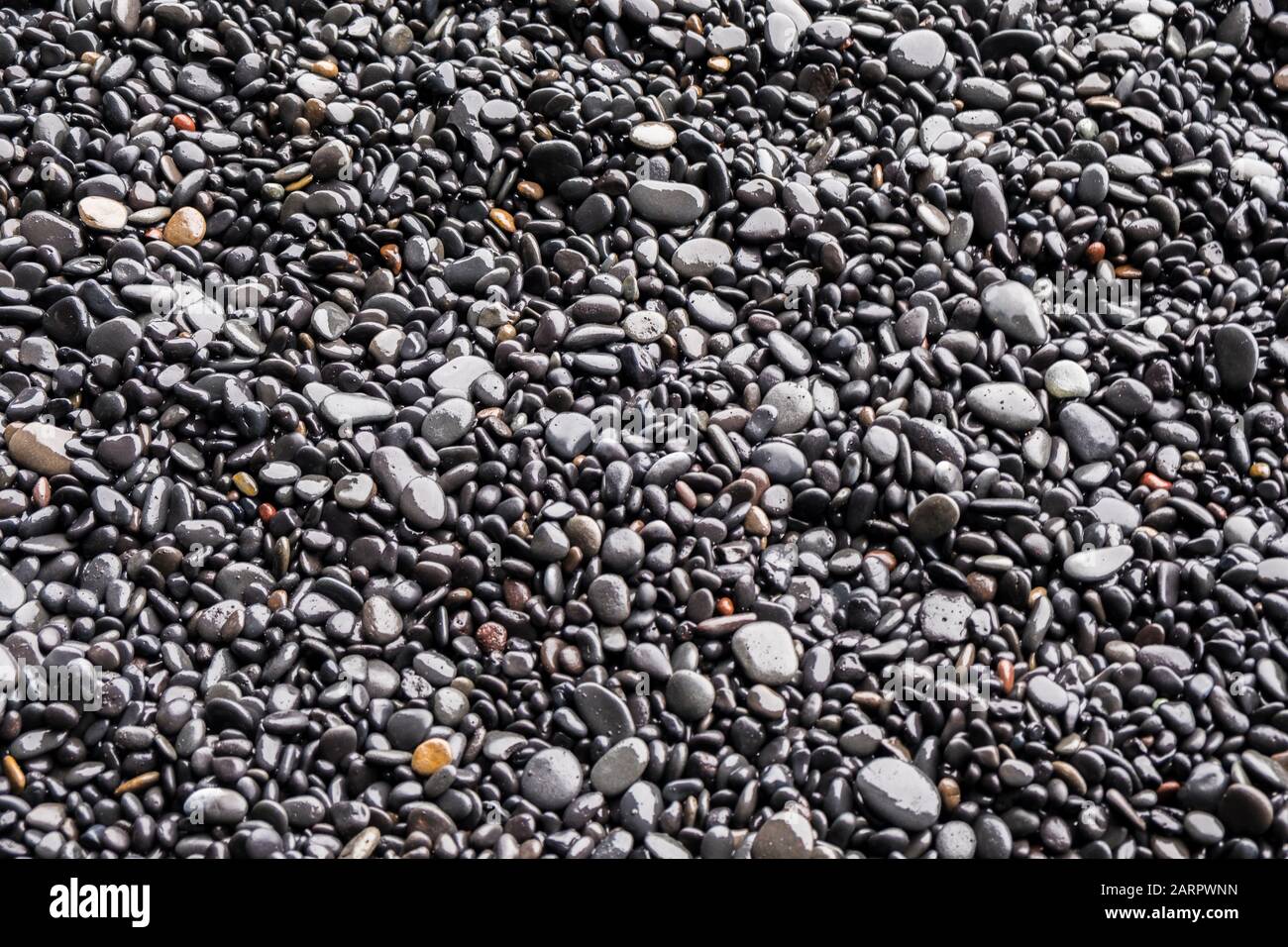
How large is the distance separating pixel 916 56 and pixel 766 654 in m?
1.48

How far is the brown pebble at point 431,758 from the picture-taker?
168 centimetres

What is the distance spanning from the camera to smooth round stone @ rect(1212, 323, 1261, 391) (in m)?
2.03

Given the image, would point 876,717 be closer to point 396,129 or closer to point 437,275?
point 437,275

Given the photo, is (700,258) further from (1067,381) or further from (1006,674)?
(1006,674)

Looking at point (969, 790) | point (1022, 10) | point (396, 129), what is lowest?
point (969, 790)

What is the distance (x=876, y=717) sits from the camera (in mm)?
1729

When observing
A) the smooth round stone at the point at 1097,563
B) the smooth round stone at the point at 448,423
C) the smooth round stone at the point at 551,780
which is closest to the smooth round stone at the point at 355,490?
the smooth round stone at the point at 448,423

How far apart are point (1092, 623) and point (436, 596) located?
1.13 meters

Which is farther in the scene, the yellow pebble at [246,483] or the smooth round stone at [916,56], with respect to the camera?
the smooth round stone at [916,56]

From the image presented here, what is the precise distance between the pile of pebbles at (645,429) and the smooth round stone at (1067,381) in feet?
0.04

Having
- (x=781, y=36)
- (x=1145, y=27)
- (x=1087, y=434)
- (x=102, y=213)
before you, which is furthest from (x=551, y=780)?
(x=1145, y=27)

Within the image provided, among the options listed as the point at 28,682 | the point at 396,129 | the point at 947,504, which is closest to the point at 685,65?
the point at 396,129

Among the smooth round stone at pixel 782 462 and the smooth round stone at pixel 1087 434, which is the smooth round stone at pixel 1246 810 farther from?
the smooth round stone at pixel 782 462

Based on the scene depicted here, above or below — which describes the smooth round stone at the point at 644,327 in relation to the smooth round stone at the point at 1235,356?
below
